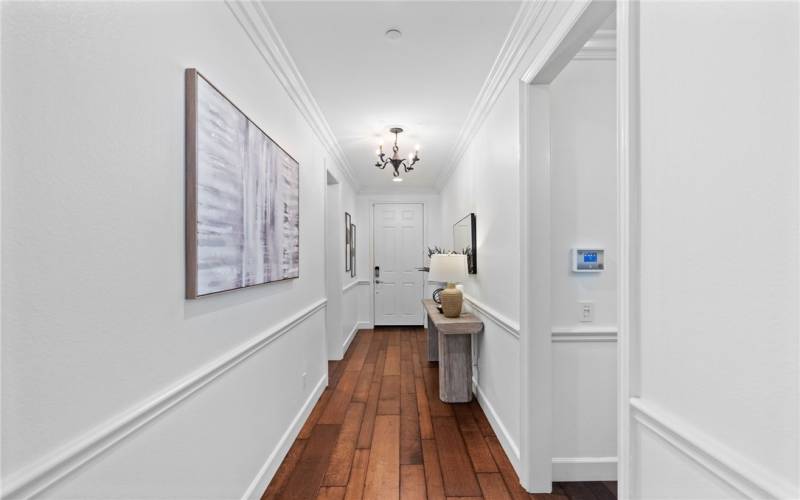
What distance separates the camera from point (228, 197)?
167 centimetres

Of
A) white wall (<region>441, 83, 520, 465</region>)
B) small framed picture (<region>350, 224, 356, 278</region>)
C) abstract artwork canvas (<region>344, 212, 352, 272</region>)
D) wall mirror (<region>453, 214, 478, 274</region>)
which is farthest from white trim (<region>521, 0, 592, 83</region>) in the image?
small framed picture (<region>350, 224, 356, 278</region>)

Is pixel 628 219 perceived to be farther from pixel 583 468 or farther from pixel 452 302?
pixel 452 302

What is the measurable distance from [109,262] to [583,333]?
2.16 metres

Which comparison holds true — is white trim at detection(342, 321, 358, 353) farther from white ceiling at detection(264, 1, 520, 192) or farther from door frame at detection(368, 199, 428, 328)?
white ceiling at detection(264, 1, 520, 192)

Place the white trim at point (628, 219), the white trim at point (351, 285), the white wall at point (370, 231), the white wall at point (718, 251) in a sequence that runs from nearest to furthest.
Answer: the white wall at point (718, 251) < the white trim at point (628, 219) < the white trim at point (351, 285) < the white wall at point (370, 231)

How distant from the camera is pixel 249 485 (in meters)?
1.97

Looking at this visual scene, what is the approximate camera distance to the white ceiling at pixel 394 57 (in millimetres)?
1980

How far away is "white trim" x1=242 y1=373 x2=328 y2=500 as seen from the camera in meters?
2.02

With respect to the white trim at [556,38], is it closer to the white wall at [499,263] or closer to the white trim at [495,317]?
the white wall at [499,263]

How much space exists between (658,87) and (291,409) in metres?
2.63

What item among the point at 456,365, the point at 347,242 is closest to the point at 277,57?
the point at 456,365

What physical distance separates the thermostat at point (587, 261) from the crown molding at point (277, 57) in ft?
6.50

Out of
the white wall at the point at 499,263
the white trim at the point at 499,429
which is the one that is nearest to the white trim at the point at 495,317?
the white wall at the point at 499,263

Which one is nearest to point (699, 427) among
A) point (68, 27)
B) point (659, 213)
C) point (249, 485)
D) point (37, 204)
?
point (659, 213)
